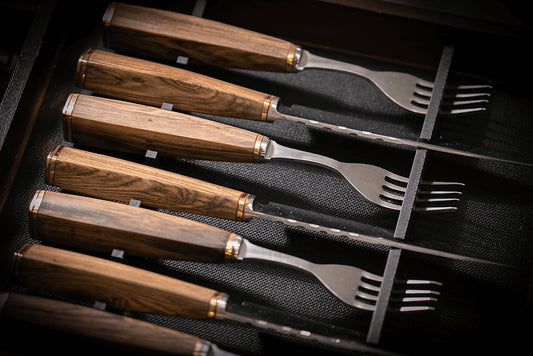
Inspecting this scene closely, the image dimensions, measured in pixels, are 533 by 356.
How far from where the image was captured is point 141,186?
3.17ft

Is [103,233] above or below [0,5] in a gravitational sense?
below

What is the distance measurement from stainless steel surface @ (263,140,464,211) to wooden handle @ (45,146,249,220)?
101 mm

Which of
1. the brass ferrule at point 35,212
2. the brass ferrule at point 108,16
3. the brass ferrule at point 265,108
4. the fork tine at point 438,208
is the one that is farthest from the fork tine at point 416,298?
the brass ferrule at point 108,16

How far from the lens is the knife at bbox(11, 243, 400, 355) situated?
0.88 metres

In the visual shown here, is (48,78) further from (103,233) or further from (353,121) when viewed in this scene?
(353,121)

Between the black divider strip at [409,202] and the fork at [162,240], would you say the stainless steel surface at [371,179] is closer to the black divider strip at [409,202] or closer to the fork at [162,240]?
the black divider strip at [409,202]

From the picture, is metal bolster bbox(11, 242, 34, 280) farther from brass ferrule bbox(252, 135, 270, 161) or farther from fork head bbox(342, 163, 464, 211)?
fork head bbox(342, 163, 464, 211)

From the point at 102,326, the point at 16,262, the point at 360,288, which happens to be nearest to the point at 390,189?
the point at 360,288

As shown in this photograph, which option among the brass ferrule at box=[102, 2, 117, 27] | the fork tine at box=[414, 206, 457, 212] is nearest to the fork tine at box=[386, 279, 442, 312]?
the fork tine at box=[414, 206, 457, 212]

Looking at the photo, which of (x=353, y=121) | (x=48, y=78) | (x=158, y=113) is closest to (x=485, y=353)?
(x=353, y=121)

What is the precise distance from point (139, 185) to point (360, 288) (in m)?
0.39

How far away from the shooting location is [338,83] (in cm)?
114

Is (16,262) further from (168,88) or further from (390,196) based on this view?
(390,196)

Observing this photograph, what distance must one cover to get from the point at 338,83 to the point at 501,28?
30 centimetres
